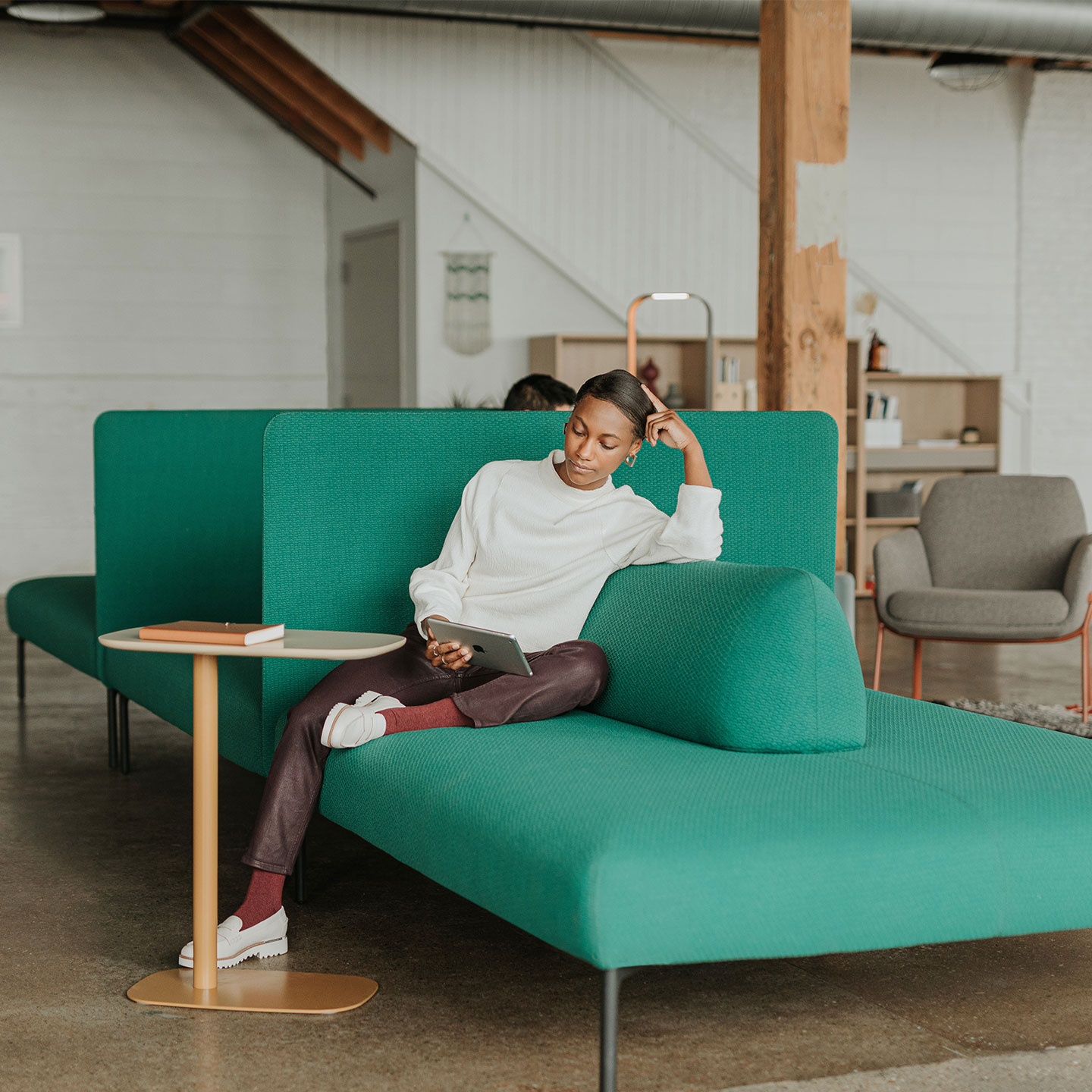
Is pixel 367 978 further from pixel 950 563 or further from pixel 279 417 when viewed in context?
pixel 950 563

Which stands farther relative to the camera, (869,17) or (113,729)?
(869,17)

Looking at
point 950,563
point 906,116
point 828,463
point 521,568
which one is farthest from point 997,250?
point 521,568

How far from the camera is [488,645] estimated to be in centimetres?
271

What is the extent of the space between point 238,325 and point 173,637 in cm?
769

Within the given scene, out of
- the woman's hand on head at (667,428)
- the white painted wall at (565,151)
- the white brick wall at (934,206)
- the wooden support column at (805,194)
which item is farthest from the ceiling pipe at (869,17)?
the woman's hand on head at (667,428)

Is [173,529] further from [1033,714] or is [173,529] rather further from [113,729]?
[1033,714]

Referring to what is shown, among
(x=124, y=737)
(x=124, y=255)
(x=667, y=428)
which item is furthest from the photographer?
(x=124, y=255)

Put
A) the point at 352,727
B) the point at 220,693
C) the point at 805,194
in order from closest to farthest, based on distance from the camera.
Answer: the point at 352,727 < the point at 220,693 < the point at 805,194

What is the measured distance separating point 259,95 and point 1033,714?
669cm


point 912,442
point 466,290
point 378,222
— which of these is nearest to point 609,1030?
point 466,290

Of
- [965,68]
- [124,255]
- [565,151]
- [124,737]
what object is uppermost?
[965,68]

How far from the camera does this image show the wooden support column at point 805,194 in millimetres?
4465

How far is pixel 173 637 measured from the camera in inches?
95.1

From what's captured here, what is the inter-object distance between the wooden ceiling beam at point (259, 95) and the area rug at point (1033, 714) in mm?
6079
